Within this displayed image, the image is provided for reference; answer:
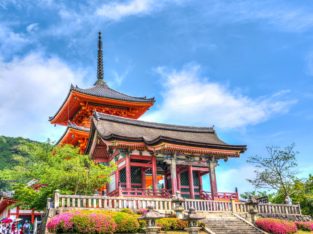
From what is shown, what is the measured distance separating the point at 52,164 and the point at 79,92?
46.9ft

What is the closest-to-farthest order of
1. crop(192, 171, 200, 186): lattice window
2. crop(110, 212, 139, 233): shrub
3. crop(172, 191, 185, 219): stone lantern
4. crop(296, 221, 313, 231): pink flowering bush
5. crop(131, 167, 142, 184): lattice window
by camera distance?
1. crop(110, 212, 139, 233): shrub
2. crop(172, 191, 185, 219): stone lantern
3. crop(296, 221, 313, 231): pink flowering bush
4. crop(131, 167, 142, 184): lattice window
5. crop(192, 171, 200, 186): lattice window

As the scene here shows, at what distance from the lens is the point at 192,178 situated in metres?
28.2

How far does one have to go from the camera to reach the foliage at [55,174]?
20266 mm

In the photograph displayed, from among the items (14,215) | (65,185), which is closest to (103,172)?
(65,185)

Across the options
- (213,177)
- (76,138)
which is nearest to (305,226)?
(213,177)

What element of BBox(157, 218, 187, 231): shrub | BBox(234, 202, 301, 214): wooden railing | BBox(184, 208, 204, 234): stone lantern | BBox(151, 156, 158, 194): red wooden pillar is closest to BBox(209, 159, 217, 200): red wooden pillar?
BBox(234, 202, 301, 214): wooden railing

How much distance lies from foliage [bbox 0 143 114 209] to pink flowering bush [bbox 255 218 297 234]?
919 centimetres

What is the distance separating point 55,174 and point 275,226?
12.3 meters

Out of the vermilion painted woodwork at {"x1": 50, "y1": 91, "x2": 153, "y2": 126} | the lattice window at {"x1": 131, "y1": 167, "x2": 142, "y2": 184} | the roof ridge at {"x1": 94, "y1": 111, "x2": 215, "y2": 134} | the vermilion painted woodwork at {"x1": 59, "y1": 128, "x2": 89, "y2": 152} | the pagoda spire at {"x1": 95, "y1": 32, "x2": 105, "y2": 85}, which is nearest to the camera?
the lattice window at {"x1": 131, "y1": 167, "x2": 142, "y2": 184}

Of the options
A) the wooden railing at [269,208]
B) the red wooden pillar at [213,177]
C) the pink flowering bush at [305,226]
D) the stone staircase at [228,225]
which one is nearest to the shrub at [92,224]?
the stone staircase at [228,225]

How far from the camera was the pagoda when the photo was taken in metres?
34.6

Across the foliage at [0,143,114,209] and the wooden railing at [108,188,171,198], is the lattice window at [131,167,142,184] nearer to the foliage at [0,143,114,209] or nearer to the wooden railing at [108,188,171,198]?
the wooden railing at [108,188,171,198]

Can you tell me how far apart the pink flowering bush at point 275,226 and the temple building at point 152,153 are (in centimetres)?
535

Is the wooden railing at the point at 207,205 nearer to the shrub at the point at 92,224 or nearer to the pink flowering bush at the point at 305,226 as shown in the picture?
the pink flowering bush at the point at 305,226
